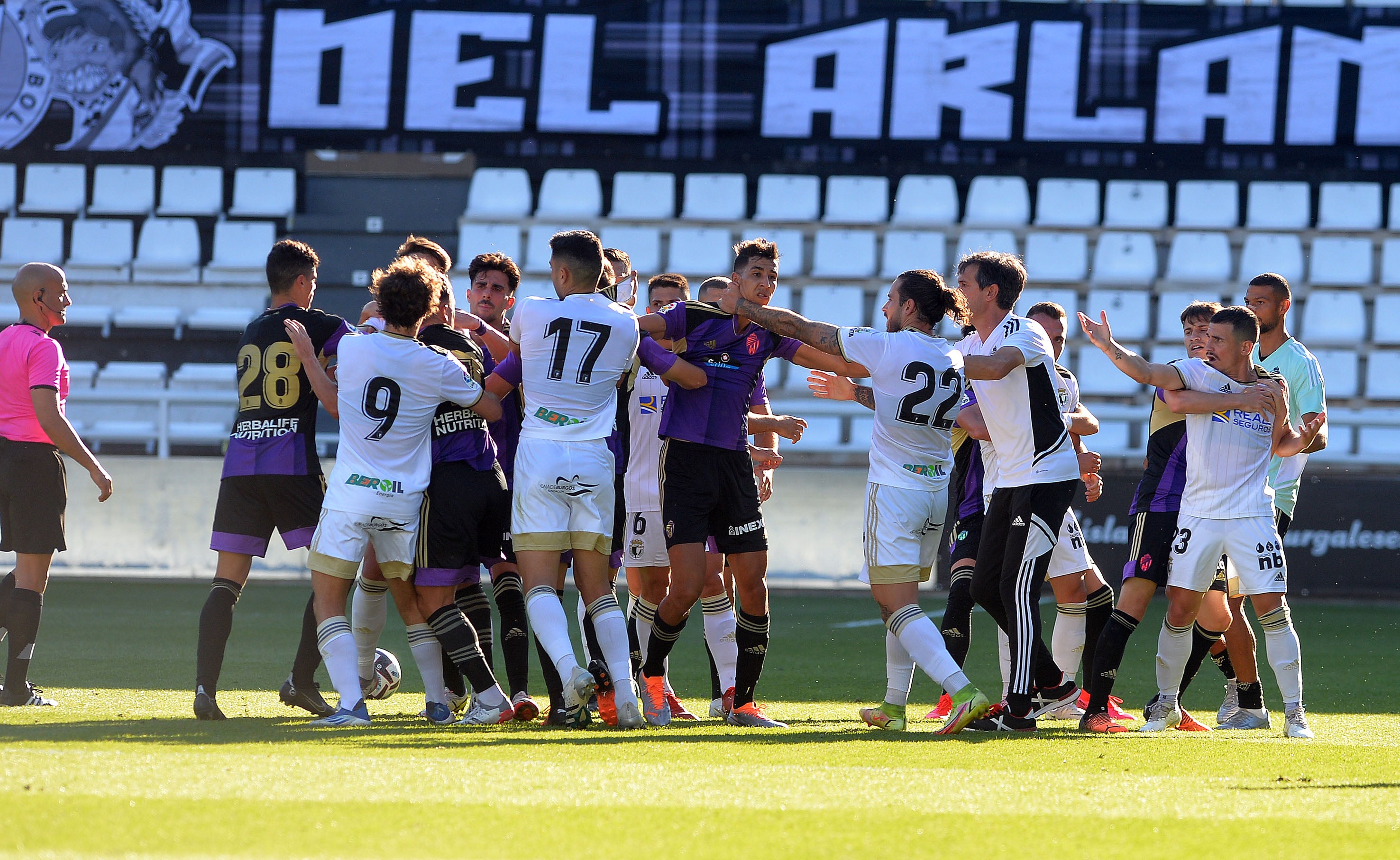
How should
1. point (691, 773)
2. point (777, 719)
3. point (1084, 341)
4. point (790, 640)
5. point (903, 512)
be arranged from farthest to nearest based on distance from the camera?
point (1084, 341), point (790, 640), point (777, 719), point (903, 512), point (691, 773)

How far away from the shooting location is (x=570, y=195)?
55.6ft

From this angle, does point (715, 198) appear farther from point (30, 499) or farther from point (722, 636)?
point (30, 499)

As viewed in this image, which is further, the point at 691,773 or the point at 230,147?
the point at 230,147

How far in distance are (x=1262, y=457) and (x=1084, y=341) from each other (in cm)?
1077

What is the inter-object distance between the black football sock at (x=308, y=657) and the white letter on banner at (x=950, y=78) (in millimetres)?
12662

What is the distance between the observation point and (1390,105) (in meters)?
16.7

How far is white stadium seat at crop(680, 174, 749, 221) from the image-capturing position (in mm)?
16844

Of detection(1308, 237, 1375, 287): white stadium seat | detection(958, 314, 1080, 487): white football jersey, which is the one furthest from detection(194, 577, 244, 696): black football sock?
detection(1308, 237, 1375, 287): white stadium seat

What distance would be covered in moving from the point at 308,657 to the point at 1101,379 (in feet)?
38.6

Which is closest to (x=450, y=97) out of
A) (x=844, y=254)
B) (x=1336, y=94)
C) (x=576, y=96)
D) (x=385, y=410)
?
(x=576, y=96)

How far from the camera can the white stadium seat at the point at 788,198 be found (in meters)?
16.8

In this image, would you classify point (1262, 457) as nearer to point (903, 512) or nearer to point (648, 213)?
point (903, 512)

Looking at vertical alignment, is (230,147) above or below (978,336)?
above

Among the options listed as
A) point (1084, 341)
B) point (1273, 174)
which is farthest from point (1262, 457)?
point (1273, 174)
